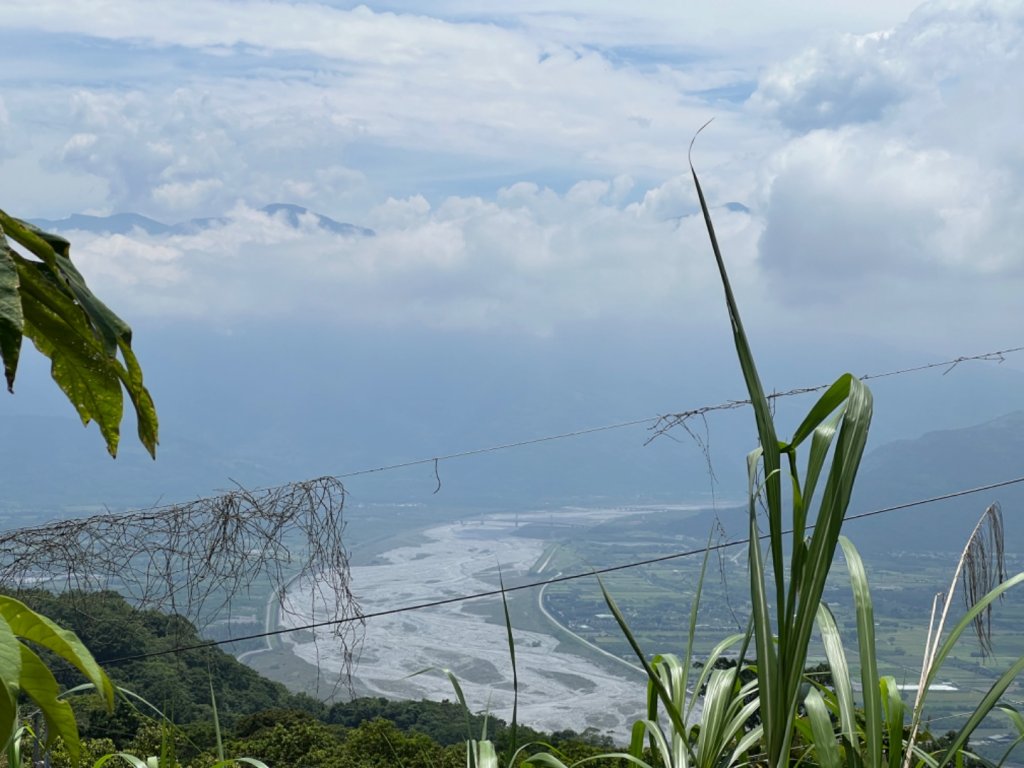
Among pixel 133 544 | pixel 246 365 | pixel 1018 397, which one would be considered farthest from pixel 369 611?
pixel 246 365

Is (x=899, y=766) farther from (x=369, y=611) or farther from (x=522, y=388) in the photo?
(x=522, y=388)

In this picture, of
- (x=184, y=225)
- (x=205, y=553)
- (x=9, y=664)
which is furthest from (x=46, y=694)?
(x=184, y=225)

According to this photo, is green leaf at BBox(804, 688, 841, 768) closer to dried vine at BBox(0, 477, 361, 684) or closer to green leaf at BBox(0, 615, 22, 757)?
green leaf at BBox(0, 615, 22, 757)

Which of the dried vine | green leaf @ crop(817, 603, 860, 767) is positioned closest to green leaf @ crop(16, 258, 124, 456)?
green leaf @ crop(817, 603, 860, 767)

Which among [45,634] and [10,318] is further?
[45,634]

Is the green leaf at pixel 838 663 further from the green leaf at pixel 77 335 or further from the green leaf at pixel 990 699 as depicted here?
the green leaf at pixel 77 335

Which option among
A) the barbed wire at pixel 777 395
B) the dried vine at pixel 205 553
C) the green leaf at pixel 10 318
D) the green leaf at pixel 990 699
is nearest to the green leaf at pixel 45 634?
the green leaf at pixel 10 318

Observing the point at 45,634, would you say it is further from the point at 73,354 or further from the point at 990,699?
the point at 990,699

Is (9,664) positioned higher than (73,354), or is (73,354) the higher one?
(73,354)
